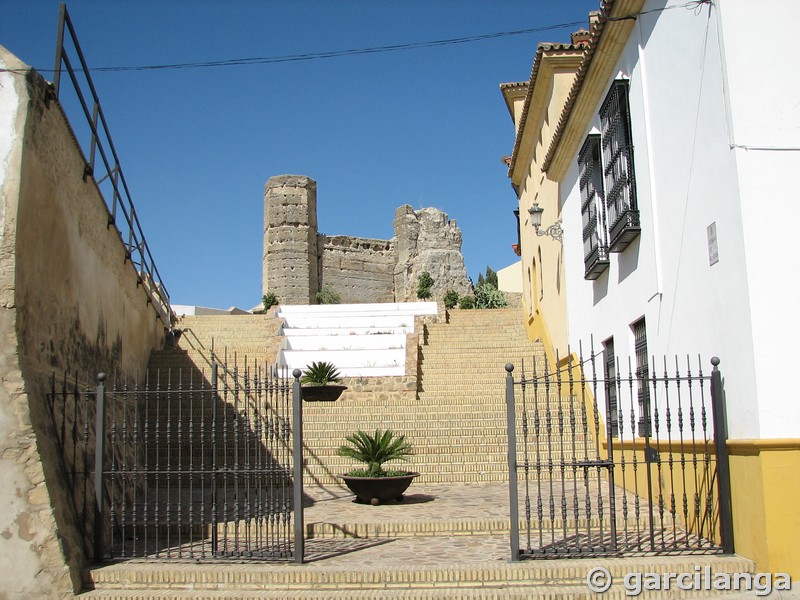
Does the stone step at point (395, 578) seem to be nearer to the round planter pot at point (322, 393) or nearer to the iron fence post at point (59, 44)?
the iron fence post at point (59, 44)

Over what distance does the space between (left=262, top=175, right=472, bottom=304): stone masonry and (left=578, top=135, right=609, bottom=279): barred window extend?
1947cm

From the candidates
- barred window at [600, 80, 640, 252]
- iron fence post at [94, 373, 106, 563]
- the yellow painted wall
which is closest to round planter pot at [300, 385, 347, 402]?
barred window at [600, 80, 640, 252]

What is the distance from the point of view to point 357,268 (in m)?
31.9

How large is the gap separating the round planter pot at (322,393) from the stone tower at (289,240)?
52.7 ft

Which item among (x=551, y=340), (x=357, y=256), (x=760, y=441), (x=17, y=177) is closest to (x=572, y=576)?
(x=760, y=441)

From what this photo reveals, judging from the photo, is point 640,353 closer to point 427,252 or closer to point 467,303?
point 467,303

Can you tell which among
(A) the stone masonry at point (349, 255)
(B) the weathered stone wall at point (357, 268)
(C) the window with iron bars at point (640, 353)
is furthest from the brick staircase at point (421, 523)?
(B) the weathered stone wall at point (357, 268)

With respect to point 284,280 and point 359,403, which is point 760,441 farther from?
point 284,280

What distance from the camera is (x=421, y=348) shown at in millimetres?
15547

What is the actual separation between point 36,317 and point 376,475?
3.76 meters

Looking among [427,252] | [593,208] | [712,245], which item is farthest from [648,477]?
[427,252]

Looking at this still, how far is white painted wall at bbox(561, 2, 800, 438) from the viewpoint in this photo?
5555 mm

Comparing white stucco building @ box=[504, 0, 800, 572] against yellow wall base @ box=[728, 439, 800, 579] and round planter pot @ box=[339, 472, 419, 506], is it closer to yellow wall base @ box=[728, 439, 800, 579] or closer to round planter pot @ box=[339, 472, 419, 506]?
yellow wall base @ box=[728, 439, 800, 579]

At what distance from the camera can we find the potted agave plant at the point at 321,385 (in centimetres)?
1261
